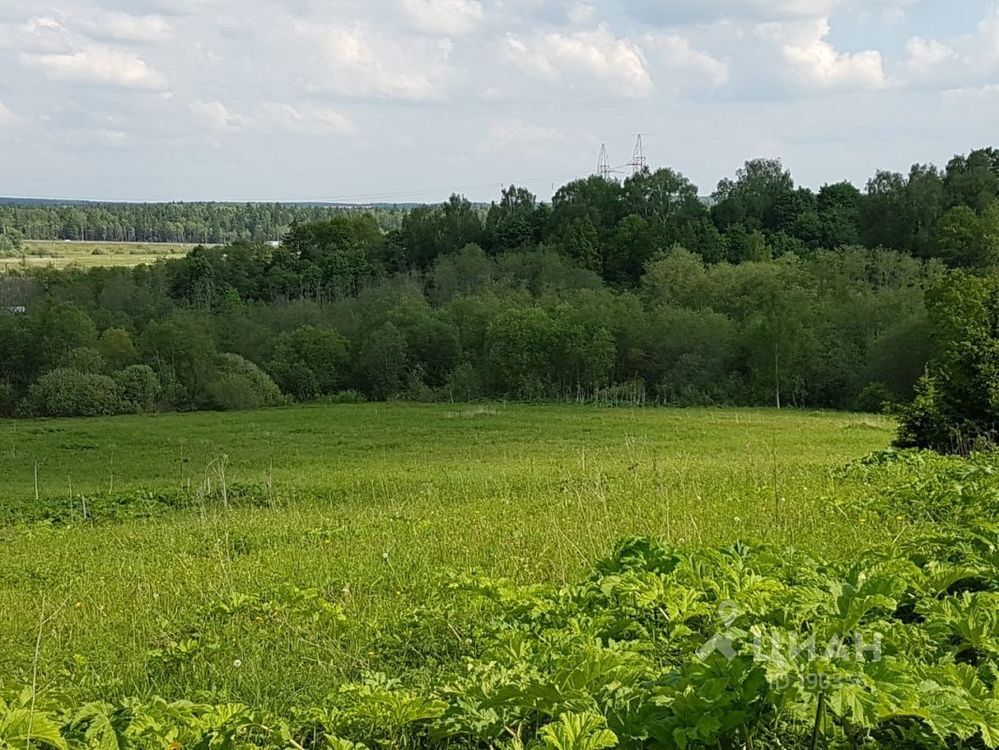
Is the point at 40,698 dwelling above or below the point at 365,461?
above

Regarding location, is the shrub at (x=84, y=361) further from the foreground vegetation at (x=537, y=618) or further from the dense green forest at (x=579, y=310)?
the foreground vegetation at (x=537, y=618)

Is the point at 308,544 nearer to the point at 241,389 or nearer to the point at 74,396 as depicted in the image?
the point at 74,396

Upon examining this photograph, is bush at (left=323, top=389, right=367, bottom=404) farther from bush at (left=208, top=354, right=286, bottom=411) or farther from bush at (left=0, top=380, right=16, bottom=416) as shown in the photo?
bush at (left=0, top=380, right=16, bottom=416)

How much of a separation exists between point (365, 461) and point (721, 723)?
26176 mm

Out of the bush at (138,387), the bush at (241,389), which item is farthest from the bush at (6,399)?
the bush at (241,389)

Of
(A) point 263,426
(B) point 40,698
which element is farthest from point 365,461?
(B) point 40,698

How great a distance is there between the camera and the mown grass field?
19.5ft

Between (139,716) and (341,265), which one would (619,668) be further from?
(341,265)

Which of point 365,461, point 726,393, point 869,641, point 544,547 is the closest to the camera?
point 869,641

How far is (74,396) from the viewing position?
63219 mm

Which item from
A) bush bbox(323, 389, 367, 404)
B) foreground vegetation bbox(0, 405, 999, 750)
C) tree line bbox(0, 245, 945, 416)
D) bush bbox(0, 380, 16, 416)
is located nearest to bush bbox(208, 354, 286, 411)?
tree line bbox(0, 245, 945, 416)

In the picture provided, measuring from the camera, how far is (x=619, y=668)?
334cm

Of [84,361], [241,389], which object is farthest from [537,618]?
[84,361]

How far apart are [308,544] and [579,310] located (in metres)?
66.5
